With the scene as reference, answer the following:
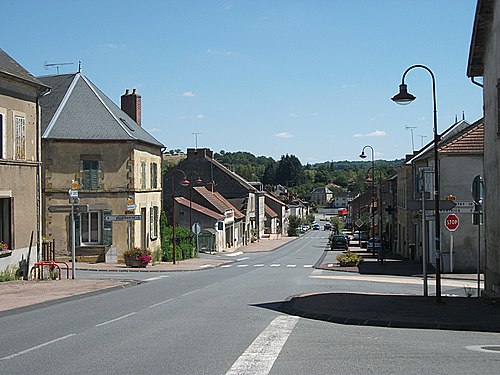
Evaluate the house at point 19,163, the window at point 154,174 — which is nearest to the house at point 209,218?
the window at point 154,174

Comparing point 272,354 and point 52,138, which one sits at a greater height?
point 52,138

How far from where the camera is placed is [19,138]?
24.7 meters

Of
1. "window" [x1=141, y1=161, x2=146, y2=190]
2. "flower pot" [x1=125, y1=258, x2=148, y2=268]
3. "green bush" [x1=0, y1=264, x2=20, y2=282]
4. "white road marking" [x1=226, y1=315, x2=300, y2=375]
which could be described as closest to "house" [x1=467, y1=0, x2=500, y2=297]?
"white road marking" [x1=226, y1=315, x2=300, y2=375]

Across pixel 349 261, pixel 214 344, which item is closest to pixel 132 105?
pixel 349 261

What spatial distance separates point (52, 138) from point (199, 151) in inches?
1713

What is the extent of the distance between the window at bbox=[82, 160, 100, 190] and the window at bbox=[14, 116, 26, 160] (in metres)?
13.9

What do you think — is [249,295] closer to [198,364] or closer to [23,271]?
[23,271]

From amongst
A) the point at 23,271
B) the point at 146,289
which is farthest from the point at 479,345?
the point at 23,271

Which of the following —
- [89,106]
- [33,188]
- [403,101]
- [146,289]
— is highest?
[89,106]

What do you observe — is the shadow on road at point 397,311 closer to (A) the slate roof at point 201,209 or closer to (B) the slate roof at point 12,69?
(B) the slate roof at point 12,69

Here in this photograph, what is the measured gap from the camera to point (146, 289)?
2342cm

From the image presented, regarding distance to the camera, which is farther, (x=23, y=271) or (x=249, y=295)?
(x=23, y=271)

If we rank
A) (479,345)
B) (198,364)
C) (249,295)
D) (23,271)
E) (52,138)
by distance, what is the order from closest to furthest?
1. (198,364)
2. (479,345)
3. (249,295)
4. (23,271)
5. (52,138)

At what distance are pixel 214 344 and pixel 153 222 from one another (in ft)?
111
